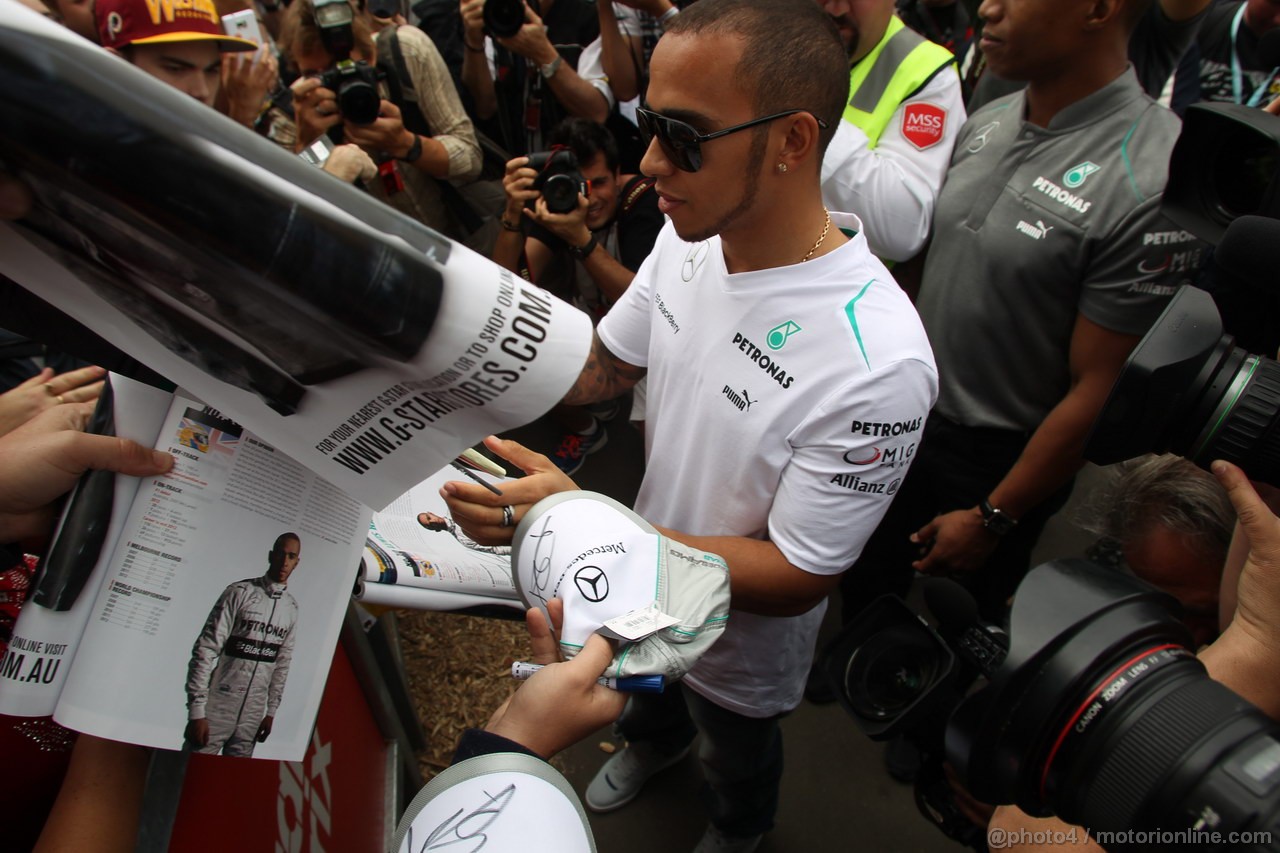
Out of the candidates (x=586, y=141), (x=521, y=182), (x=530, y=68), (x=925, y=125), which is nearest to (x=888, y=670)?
(x=925, y=125)

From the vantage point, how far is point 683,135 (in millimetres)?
1494

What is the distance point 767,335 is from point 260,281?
103 cm

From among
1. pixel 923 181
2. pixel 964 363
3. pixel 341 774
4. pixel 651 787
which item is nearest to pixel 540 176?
pixel 923 181

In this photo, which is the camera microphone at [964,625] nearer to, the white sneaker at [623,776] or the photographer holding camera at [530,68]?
the white sneaker at [623,776]

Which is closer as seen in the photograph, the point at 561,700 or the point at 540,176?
the point at 561,700

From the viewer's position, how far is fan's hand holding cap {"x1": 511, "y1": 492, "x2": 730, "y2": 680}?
1132 mm

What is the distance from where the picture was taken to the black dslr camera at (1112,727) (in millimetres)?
896

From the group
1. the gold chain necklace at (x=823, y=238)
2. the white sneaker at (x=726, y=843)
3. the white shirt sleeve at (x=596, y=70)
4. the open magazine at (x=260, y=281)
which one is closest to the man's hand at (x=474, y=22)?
the white shirt sleeve at (x=596, y=70)

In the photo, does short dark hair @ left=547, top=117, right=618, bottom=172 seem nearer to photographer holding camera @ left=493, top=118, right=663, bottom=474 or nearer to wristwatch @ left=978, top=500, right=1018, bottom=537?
photographer holding camera @ left=493, top=118, right=663, bottom=474

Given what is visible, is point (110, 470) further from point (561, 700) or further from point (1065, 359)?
point (1065, 359)

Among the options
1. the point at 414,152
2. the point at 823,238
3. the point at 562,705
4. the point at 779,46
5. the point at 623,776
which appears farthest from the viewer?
the point at 414,152

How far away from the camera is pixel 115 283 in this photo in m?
0.80

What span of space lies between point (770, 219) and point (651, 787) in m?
2.05

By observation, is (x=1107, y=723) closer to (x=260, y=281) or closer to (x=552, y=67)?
(x=260, y=281)
